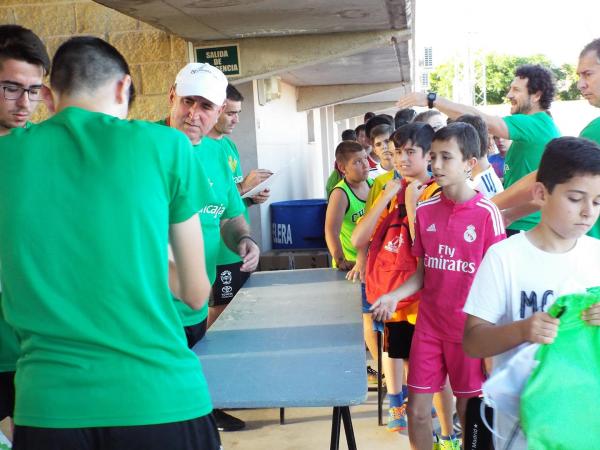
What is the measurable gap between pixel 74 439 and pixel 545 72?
3952 millimetres

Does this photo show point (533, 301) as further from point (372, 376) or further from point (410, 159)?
point (372, 376)

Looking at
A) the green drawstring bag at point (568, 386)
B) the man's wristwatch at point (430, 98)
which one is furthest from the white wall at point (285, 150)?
the green drawstring bag at point (568, 386)

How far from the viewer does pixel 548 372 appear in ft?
5.68

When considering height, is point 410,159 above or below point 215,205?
above

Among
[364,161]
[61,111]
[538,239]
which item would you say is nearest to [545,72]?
[364,161]

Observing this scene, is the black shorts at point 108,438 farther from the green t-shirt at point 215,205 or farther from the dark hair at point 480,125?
the dark hair at point 480,125

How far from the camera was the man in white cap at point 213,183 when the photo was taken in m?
2.87

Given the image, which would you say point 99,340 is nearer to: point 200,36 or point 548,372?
point 548,372

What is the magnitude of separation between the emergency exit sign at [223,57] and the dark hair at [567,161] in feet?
12.9

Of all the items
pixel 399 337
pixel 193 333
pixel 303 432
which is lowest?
pixel 303 432

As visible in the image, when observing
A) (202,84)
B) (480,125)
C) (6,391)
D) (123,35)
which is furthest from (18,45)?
(123,35)

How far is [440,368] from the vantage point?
3.10 m

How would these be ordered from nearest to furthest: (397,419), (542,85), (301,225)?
(397,419)
(542,85)
(301,225)

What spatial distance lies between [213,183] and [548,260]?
6.09 feet
